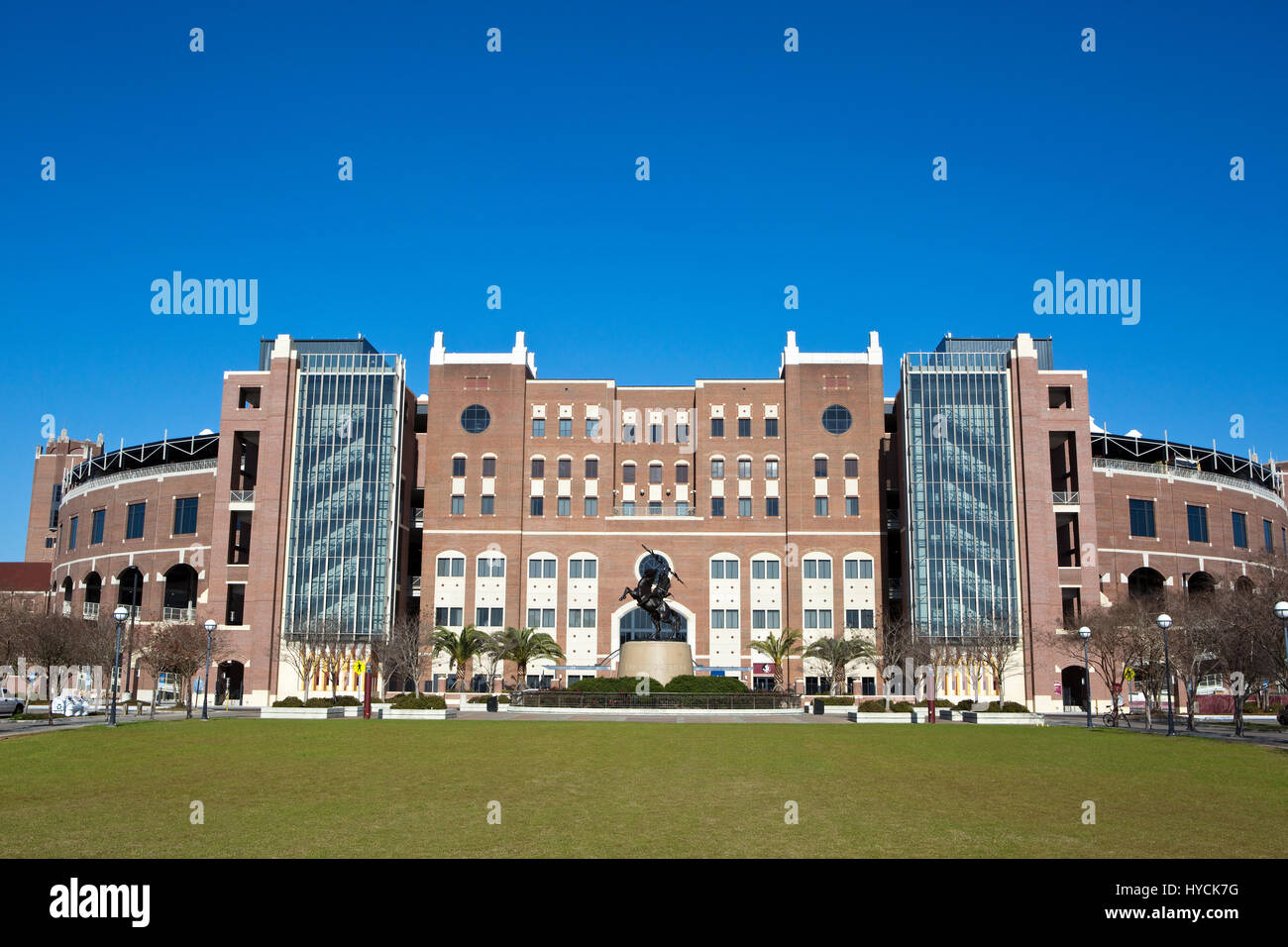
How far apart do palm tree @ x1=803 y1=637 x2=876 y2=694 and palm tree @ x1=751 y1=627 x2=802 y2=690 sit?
1700 mm

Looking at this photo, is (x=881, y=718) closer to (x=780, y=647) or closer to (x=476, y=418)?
(x=780, y=647)

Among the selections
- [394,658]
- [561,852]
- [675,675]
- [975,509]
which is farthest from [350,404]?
[561,852]

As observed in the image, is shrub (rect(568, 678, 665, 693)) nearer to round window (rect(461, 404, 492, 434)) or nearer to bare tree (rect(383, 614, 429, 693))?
bare tree (rect(383, 614, 429, 693))

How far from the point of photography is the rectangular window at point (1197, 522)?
302 ft

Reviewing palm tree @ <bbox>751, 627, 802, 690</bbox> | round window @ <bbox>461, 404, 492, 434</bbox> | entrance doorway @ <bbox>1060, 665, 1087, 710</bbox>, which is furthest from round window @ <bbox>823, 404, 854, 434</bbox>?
round window @ <bbox>461, 404, 492, 434</bbox>

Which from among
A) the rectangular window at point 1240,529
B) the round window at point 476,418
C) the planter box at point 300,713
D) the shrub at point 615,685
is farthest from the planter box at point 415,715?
the rectangular window at point 1240,529

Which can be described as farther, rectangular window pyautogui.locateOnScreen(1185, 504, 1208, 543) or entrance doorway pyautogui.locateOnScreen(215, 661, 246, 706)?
rectangular window pyautogui.locateOnScreen(1185, 504, 1208, 543)

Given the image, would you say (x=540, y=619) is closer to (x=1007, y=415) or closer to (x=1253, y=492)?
(x=1007, y=415)

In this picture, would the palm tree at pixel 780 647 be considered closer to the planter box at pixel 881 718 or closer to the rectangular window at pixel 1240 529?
the planter box at pixel 881 718

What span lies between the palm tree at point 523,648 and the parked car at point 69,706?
95.2 feet

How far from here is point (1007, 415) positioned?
84.6 m

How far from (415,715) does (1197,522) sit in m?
70.1

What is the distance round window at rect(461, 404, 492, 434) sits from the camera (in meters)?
89.9
